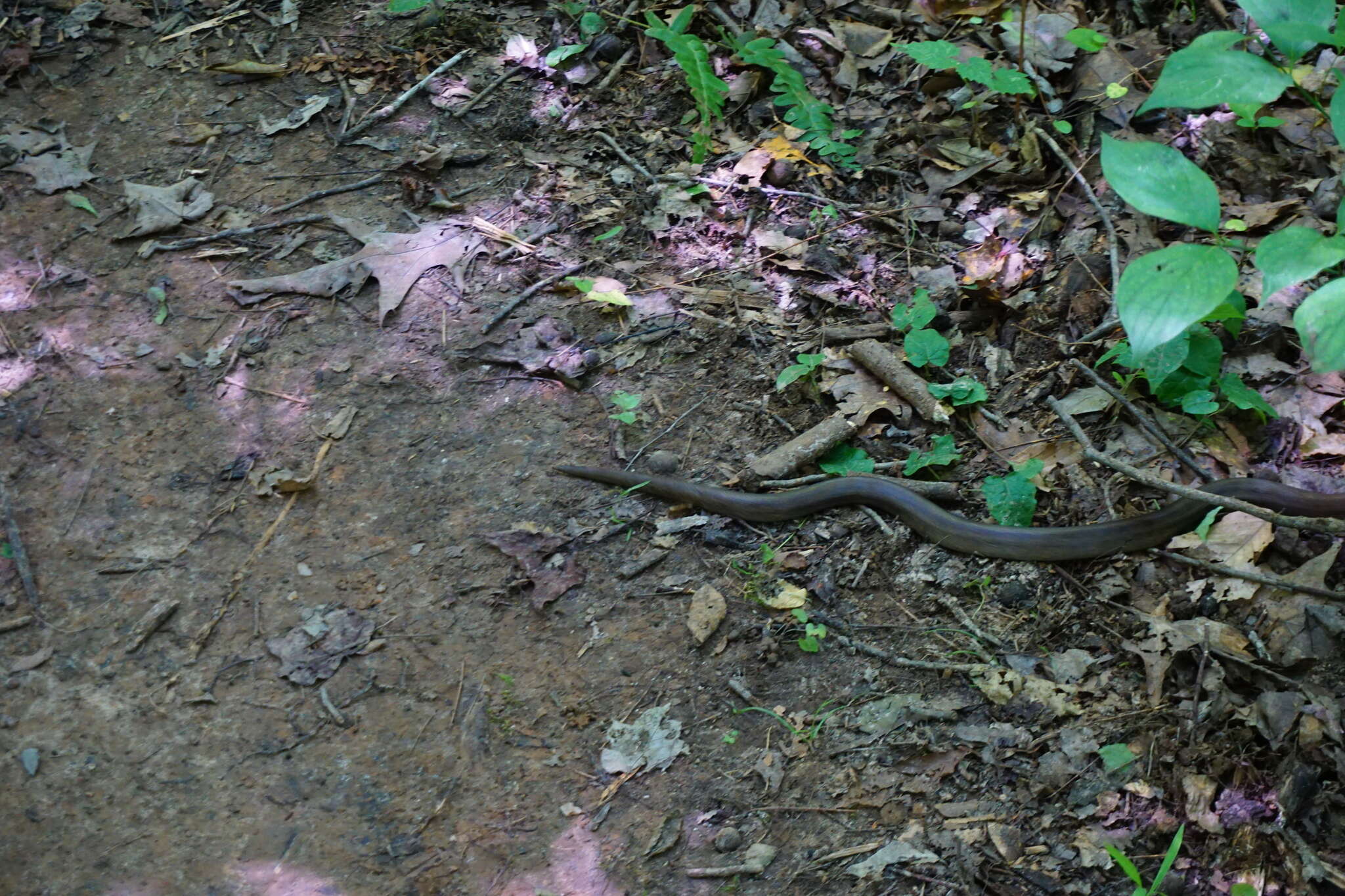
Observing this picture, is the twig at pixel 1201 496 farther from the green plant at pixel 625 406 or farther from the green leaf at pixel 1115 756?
the green plant at pixel 625 406

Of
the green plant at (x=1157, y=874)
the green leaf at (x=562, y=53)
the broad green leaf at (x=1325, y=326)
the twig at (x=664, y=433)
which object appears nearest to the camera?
the broad green leaf at (x=1325, y=326)

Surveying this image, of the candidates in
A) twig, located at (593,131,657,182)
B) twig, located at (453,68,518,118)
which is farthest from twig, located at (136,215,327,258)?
twig, located at (593,131,657,182)

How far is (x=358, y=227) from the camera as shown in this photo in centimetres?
467

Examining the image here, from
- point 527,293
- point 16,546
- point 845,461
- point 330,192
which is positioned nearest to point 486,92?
point 330,192

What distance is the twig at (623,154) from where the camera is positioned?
4949 millimetres

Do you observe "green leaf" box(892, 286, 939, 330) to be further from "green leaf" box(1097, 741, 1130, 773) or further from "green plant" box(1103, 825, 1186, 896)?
"green plant" box(1103, 825, 1186, 896)

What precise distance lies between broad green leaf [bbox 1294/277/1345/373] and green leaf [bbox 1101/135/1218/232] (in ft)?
1.04

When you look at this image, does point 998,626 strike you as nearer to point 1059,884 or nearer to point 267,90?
point 1059,884

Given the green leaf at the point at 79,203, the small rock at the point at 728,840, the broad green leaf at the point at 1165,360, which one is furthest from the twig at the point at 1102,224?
the green leaf at the point at 79,203

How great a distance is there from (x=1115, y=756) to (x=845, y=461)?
1.48 metres

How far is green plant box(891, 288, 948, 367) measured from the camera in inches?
157

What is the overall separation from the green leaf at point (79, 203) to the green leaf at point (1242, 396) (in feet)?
17.0

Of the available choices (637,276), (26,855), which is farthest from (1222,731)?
(26,855)

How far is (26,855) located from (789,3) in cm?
532
